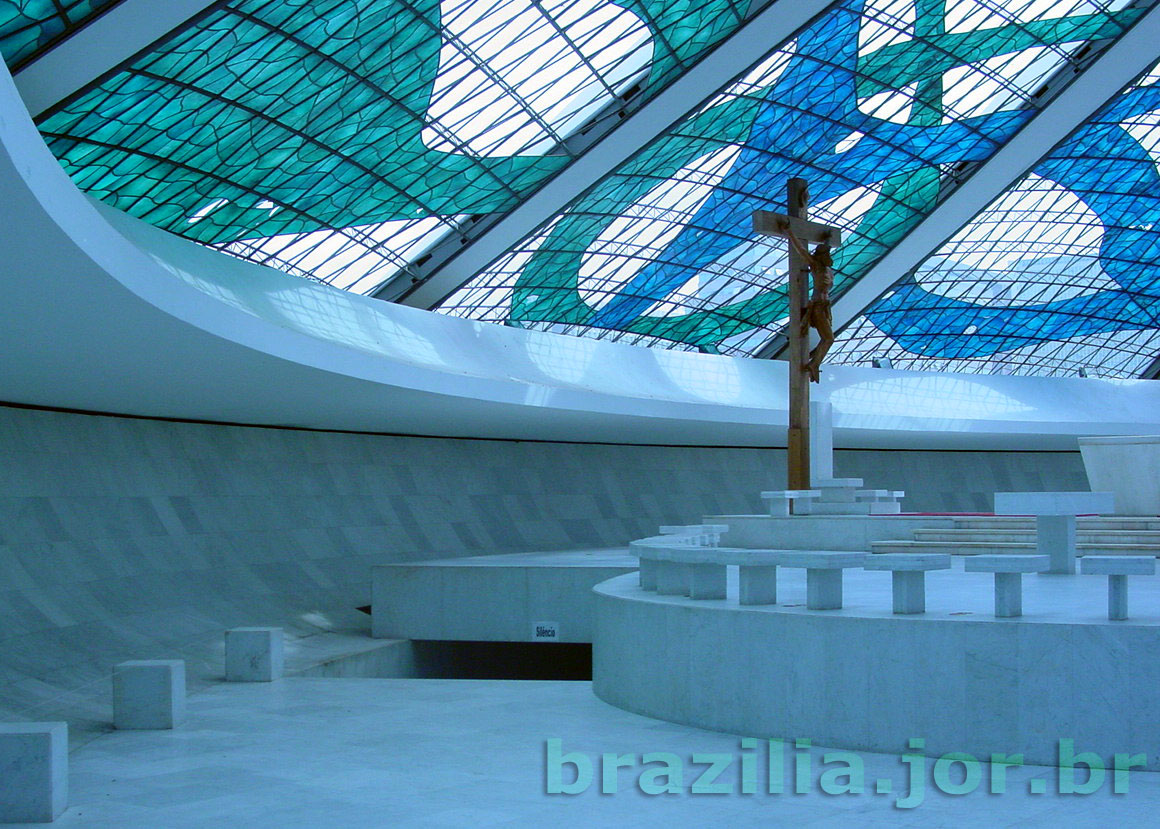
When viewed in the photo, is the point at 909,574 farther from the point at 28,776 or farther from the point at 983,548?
the point at 983,548

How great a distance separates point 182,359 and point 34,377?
233 centimetres

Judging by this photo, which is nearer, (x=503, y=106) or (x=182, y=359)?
(x=182, y=359)

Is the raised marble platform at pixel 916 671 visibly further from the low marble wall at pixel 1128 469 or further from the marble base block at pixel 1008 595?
the low marble wall at pixel 1128 469

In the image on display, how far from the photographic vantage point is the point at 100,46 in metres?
20.0

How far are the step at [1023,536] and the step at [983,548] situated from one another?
0.21 metres

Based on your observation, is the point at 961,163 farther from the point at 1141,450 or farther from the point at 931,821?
the point at 931,821

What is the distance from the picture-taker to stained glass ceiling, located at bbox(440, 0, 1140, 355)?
36.1 meters

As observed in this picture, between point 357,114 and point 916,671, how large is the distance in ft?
69.3

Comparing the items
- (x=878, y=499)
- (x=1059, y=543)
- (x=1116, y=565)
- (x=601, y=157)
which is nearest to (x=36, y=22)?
(x=1059, y=543)

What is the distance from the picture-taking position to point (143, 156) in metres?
25.5

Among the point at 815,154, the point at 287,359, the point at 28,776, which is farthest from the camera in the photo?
the point at 815,154

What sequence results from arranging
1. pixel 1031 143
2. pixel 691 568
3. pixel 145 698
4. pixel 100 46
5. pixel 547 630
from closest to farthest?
pixel 691 568, pixel 145 698, pixel 100 46, pixel 547 630, pixel 1031 143

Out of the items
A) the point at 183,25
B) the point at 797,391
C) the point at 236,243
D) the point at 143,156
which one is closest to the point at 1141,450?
the point at 797,391

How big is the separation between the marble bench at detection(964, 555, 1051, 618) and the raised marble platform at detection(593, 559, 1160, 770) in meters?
0.19
